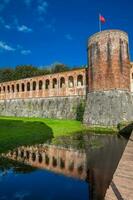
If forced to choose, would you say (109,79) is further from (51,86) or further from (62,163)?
(62,163)

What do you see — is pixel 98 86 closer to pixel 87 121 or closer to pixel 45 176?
pixel 87 121

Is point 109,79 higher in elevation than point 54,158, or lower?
higher

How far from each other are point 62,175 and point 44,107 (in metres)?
23.4

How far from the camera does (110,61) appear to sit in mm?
22750

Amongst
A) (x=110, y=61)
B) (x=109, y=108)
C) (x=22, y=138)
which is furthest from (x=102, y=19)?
(x=22, y=138)

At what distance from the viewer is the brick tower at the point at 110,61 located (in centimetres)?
2269

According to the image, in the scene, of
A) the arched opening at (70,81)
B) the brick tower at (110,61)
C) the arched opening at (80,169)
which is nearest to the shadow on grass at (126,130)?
the brick tower at (110,61)

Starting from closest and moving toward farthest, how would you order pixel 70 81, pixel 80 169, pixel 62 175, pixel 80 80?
pixel 62 175 → pixel 80 169 → pixel 80 80 → pixel 70 81

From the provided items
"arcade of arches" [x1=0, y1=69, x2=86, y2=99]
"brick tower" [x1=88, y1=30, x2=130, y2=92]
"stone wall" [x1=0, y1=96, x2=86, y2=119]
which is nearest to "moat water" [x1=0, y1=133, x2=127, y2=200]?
"brick tower" [x1=88, y1=30, x2=130, y2=92]

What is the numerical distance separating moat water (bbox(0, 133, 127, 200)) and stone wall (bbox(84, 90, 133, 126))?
877 cm

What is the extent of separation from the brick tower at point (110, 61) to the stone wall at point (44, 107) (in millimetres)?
4733

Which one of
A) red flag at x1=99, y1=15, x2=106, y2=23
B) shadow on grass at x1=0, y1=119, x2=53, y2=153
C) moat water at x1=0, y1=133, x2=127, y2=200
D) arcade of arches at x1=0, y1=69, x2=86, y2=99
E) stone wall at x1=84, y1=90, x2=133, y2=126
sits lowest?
moat water at x1=0, y1=133, x2=127, y2=200

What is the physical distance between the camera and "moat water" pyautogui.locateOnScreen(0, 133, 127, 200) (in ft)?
23.0

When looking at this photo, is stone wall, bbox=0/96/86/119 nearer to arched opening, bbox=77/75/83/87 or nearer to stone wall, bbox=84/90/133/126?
arched opening, bbox=77/75/83/87
